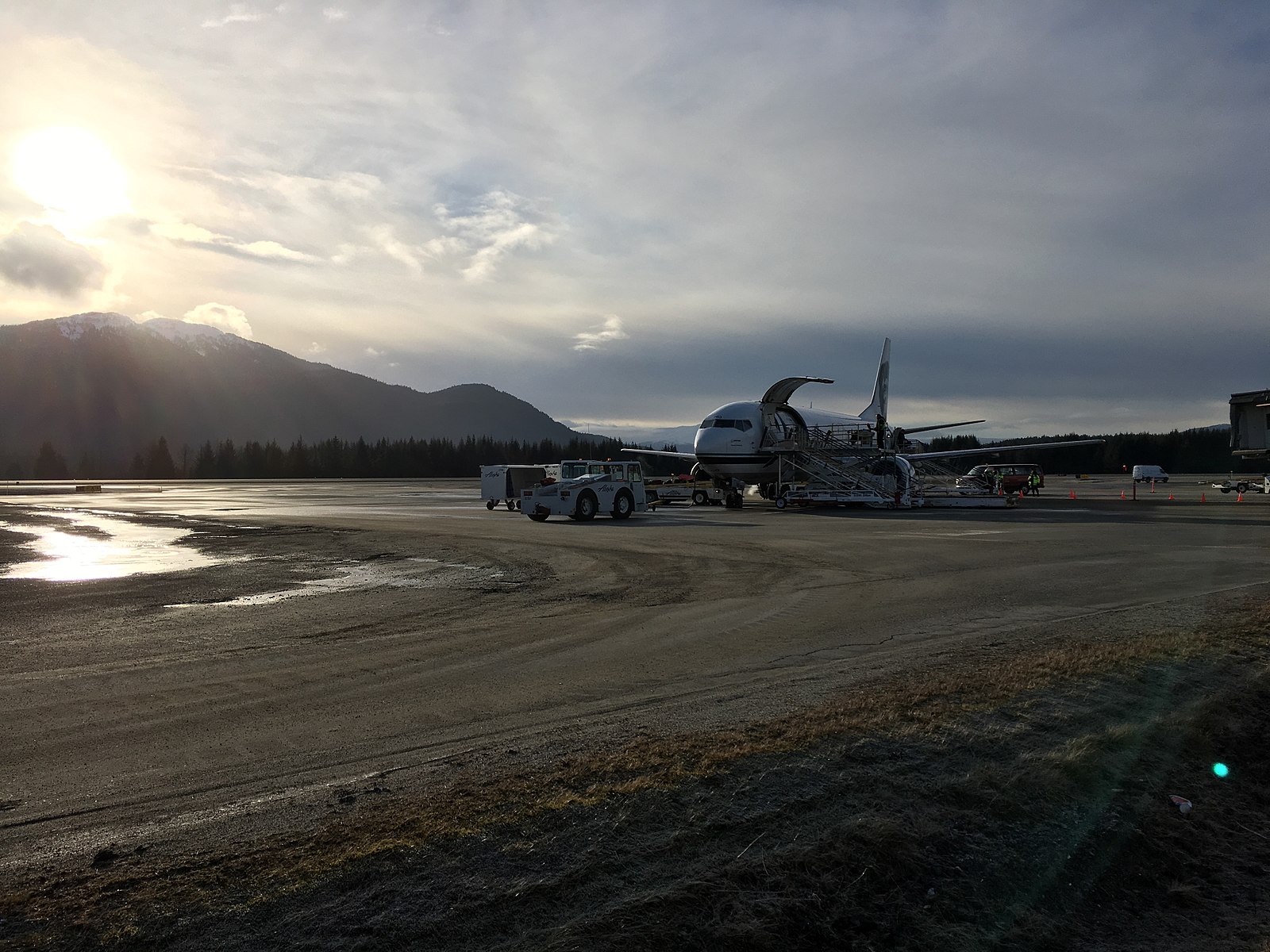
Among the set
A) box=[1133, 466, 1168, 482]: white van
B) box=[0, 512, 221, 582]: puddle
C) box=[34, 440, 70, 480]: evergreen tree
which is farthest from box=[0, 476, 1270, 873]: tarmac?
box=[34, 440, 70, 480]: evergreen tree

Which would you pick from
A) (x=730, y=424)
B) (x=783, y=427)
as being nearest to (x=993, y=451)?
(x=783, y=427)

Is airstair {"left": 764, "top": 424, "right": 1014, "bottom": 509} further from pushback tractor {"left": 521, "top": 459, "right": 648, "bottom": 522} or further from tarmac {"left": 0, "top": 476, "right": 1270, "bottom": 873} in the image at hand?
tarmac {"left": 0, "top": 476, "right": 1270, "bottom": 873}

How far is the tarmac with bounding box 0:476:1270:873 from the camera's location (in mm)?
5023

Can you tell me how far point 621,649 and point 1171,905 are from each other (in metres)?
5.40

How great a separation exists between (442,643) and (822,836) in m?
5.72

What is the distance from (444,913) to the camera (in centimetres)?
338

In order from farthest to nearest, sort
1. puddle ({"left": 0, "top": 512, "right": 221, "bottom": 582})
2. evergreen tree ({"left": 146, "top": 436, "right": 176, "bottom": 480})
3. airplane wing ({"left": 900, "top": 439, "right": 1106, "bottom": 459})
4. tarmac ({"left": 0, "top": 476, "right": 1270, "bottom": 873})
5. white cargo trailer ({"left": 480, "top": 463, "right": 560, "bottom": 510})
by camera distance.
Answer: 1. evergreen tree ({"left": 146, "top": 436, "right": 176, "bottom": 480})
2. airplane wing ({"left": 900, "top": 439, "right": 1106, "bottom": 459})
3. white cargo trailer ({"left": 480, "top": 463, "right": 560, "bottom": 510})
4. puddle ({"left": 0, "top": 512, "right": 221, "bottom": 582})
5. tarmac ({"left": 0, "top": 476, "right": 1270, "bottom": 873})

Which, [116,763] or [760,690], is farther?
[760,690]

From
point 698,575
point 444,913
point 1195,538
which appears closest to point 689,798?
point 444,913

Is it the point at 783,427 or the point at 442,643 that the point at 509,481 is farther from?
the point at 442,643

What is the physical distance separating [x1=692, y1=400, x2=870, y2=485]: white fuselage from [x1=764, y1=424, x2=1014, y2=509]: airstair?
30 centimetres

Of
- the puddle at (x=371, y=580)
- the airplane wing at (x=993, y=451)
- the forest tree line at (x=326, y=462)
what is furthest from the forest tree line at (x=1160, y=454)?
the puddle at (x=371, y=580)

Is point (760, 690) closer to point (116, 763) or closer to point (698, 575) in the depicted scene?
point (116, 763)

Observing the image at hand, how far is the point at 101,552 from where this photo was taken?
1911 cm
